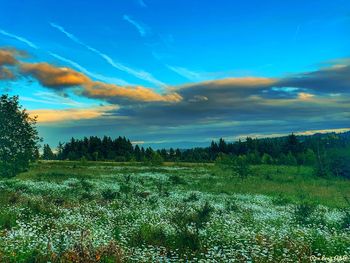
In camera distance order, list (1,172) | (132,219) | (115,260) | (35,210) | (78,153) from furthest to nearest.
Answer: (78,153)
(1,172)
(35,210)
(132,219)
(115,260)

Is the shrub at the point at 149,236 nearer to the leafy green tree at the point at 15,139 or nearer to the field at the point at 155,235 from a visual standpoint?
the field at the point at 155,235

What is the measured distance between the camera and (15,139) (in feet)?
118

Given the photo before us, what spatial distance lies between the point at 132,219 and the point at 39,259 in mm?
6451

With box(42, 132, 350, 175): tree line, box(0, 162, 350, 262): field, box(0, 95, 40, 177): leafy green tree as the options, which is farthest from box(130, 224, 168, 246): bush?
box(42, 132, 350, 175): tree line

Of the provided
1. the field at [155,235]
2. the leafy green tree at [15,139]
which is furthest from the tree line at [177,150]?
the field at [155,235]

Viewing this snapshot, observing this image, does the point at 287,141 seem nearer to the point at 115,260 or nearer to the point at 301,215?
the point at 301,215

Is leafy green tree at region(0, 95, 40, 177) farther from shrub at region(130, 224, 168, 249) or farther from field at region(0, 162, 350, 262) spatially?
shrub at region(130, 224, 168, 249)

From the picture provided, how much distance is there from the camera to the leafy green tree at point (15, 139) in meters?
34.4

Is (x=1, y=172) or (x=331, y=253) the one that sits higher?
(x=1, y=172)

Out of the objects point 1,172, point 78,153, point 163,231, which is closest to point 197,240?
point 163,231

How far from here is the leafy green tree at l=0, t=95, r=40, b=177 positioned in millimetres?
34425

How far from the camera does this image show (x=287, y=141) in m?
120

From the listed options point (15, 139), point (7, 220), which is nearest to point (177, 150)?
point (15, 139)

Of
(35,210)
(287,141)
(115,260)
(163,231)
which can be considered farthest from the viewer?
(287,141)
